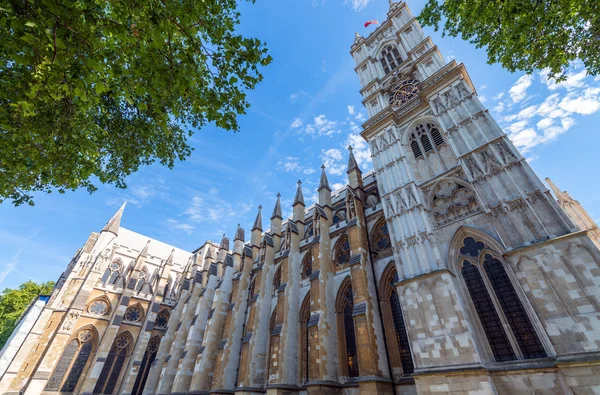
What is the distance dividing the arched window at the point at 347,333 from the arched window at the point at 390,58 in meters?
17.6

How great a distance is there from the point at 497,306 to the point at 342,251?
9.03 metres

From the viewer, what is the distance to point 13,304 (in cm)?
3306

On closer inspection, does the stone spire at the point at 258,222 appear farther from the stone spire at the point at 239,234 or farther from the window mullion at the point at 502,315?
the window mullion at the point at 502,315

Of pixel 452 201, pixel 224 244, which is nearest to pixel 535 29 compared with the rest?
pixel 452 201

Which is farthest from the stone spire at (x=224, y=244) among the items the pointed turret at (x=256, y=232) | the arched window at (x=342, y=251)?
the arched window at (x=342, y=251)

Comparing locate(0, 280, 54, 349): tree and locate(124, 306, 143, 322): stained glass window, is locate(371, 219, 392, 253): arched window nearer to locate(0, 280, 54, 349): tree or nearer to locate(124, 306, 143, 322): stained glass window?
locate(124, 306, 143, 322): stained glass window

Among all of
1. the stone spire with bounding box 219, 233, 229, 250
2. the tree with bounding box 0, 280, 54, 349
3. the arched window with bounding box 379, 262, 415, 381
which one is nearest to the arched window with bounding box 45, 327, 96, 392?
the tree with bounding box 0, 280, 54, 349

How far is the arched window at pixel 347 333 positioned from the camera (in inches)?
532

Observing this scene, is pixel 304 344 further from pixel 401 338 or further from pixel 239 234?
pixel 239 234

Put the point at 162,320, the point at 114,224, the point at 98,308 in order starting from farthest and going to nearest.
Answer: the point at 114,224, the point at 162,320, the point at 98,308

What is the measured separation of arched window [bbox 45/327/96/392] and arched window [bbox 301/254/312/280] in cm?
2344

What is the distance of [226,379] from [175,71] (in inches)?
762

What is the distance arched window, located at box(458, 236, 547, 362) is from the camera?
30.0ft

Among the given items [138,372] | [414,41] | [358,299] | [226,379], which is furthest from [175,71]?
[138,372]
